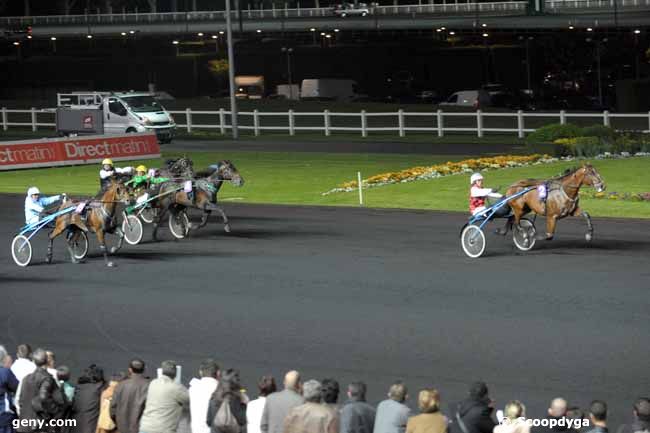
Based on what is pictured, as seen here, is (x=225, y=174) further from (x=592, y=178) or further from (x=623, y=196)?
(x=623, y=196)

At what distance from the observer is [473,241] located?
23359mm

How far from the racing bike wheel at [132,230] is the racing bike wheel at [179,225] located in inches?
34.5

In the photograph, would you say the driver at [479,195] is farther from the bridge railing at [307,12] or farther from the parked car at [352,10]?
the parked car at [352,10]

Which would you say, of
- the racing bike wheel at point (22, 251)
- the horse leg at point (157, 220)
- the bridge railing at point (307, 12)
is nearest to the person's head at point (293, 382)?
the racing bike wheel at point (22, 251)

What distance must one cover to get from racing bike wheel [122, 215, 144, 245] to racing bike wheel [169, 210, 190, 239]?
0.88 metres

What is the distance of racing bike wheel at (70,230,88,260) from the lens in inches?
969

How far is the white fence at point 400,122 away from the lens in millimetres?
51562

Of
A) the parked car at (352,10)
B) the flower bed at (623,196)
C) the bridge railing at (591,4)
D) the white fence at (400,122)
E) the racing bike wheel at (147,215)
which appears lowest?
the flower bed at (623,196)


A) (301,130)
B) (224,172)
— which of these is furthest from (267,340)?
(301,130)

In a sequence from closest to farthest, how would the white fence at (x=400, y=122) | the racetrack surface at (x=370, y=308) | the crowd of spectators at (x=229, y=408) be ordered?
the crowd of spectators at (x=229, y=408) → the racetrack surface at (x=370, y=308) → the white fence at (x=400, y=122)

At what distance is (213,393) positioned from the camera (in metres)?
11.7

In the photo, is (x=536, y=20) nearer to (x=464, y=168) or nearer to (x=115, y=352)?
(x=464, y=168)

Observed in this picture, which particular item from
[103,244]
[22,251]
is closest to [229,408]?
[103,244]

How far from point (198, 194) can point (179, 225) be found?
84cm
